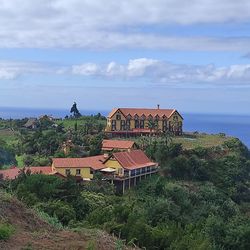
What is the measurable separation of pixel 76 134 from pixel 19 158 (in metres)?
8.43

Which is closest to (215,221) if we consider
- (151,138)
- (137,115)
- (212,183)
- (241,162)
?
(212,183)

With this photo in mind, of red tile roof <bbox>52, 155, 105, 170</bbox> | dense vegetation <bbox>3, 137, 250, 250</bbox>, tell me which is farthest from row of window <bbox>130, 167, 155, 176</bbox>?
red tile roof <bbox>52, 155, 105, 170</bbox>

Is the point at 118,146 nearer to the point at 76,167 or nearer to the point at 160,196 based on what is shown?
the point at 76,167

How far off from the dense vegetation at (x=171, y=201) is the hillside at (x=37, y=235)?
10.1 ft

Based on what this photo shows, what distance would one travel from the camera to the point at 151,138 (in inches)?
2191

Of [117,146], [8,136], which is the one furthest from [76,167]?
[8,136]

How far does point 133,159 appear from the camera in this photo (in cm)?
4203

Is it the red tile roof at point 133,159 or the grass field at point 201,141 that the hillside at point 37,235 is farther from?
the grass field at point 201,141

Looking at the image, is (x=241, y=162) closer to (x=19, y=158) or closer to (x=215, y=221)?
(x=19, y=158)

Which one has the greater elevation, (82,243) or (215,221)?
(82,243)

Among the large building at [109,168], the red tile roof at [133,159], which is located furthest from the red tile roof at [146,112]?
the large building at [109,168]

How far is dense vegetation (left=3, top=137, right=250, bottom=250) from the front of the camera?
16.7 meters

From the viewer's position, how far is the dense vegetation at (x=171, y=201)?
16.7 meters

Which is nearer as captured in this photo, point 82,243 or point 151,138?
point 82,243
